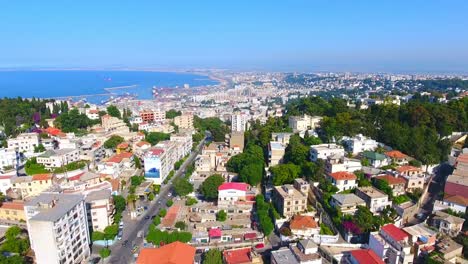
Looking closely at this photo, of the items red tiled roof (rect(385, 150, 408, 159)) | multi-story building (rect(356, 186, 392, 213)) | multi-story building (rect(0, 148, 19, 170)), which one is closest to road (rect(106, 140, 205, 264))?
multi-story building (rect(0, 148, 19, 170))

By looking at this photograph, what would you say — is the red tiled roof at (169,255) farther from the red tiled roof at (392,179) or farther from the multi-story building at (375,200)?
the red tiled roof at (392,179)

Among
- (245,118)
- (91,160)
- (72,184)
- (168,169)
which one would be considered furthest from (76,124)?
(245,118)

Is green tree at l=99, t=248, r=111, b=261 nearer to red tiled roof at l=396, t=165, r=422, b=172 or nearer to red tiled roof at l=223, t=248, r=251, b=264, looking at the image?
red tiled roof at l=223, t=248, r=251, b=264

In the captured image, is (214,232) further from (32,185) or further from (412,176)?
(32,185)

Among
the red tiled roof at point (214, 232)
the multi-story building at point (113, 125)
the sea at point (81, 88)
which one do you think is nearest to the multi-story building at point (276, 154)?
the red tiled roof at point (214, 232)

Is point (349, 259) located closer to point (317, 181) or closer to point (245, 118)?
point (317, 181)

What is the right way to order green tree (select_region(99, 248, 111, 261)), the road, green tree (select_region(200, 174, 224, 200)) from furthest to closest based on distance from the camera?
green tree (select_region(200, 174, 224, 200)) → the road → green tree (select_region(99, 248, 111, 261))

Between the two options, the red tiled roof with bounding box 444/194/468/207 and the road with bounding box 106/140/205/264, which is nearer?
the road with bounding box 106/140/205/264
